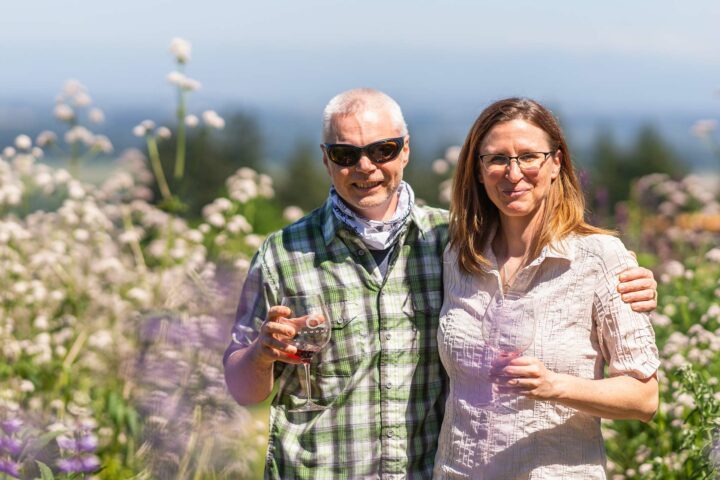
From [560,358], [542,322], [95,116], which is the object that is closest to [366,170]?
[542,322]

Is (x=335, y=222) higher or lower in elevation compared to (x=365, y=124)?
lower

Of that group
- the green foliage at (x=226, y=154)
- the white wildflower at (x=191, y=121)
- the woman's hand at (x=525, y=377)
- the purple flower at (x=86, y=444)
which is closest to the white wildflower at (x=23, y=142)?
the white wildflower at (x=191, y=121)

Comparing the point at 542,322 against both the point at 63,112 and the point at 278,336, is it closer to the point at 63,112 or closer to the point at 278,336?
the point at 278,336

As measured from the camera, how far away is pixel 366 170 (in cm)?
294

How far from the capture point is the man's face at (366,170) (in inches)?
116

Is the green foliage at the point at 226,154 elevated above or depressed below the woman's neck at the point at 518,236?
below

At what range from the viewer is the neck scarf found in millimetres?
3020

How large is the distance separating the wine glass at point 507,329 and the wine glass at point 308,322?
0.47 metres

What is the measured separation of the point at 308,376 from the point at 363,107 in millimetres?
808

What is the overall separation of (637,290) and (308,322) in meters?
0.88

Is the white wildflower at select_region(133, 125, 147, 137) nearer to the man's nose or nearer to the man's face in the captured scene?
the man's face

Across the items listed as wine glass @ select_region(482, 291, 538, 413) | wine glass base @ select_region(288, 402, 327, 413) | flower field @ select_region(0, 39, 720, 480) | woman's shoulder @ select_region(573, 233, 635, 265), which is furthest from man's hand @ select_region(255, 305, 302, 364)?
flower field @ select_region(0, 39, 720, 480)

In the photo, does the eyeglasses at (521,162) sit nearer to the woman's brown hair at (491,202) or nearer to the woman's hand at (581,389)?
the woman's brown hair at (491,202)

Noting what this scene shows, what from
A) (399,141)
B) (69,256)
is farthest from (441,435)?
(69,256)
